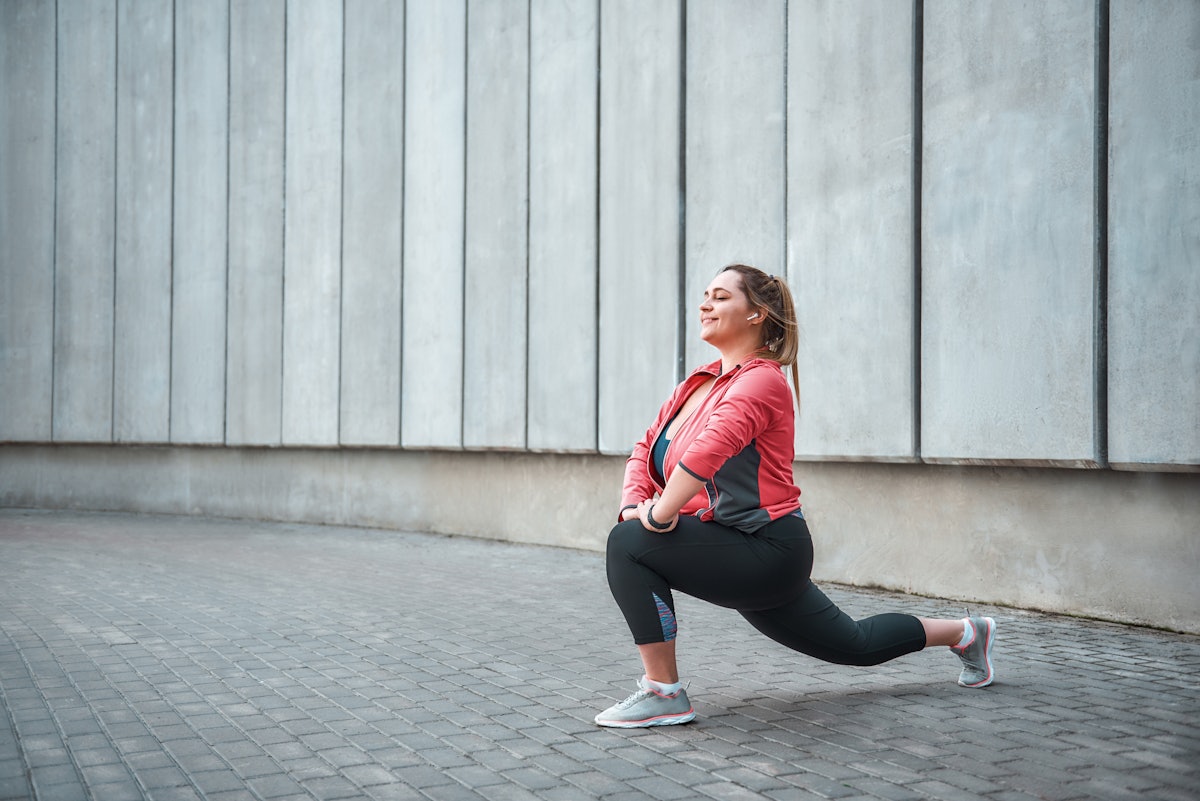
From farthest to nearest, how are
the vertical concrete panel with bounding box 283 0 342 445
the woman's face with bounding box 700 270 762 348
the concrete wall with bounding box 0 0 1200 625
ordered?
the vertical concrete panel with bounding box 283 0 342 445 < the concrete wall with bounding box 0 0 1200 625 < the woman's face with bounding box 700 270 762 348

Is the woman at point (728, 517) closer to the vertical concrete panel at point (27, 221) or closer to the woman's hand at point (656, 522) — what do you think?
the woman's hand at point (656, 522)

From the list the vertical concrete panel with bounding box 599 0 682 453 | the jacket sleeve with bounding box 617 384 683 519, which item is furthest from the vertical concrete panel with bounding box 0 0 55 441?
the jacket sleeve with bounding box 617 384 683 519

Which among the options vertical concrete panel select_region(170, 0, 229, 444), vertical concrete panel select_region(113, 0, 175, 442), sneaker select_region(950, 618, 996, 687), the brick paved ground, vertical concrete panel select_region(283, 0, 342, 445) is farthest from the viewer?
vertical concrete panel select_region(113, 0, 175, 442)

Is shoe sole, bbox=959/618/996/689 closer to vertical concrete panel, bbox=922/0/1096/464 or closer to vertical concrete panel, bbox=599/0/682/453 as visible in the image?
vertical concrete panel, bbox=922/0/1096/464

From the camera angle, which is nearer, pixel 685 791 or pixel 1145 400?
pixel 685 791

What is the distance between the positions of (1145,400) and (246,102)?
11.9m

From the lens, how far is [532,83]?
11688 millimetres

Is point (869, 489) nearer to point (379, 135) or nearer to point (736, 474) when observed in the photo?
point (736, 474)

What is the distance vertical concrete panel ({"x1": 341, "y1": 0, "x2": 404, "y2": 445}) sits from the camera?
1319cm

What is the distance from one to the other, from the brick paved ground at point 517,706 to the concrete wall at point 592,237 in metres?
1.40

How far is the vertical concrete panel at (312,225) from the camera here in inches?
545

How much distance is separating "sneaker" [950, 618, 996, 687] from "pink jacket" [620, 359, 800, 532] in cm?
112

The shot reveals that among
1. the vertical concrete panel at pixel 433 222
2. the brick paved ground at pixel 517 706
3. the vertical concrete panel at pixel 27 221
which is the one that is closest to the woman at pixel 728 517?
the brick paved ground at pixel 517 706

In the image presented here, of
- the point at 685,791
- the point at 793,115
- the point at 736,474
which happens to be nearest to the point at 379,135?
the point at 793,115
